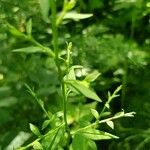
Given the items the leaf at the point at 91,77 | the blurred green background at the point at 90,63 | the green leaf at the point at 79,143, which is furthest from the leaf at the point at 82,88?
the blurred green background at the point at 90,63

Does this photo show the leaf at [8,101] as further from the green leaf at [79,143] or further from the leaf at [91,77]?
the leaf at [91,77]

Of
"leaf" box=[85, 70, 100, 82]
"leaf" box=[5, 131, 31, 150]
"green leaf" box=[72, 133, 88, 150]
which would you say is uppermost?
"leaf" box=[85, 70, 100, 82]

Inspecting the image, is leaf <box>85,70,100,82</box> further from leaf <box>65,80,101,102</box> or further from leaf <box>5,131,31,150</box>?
leaf <box>5,131,31,150</box>

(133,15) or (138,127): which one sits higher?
(133,15)

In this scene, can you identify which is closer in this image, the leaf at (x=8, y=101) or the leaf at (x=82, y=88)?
the leaf at (x=82, y=88)

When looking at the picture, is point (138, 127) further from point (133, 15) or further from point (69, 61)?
point (69, 61)

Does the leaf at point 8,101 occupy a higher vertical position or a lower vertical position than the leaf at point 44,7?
lower

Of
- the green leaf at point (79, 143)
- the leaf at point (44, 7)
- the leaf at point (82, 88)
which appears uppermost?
the leaf at point (44, 7)

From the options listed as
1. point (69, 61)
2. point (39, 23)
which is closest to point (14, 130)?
point (39, 23)

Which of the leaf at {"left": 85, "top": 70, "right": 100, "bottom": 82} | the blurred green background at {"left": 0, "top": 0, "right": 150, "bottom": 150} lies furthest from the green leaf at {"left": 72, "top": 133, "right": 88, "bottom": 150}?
the blurred green background at {"left": 0, "top": 0, "right": 150, "bottom": 150}
